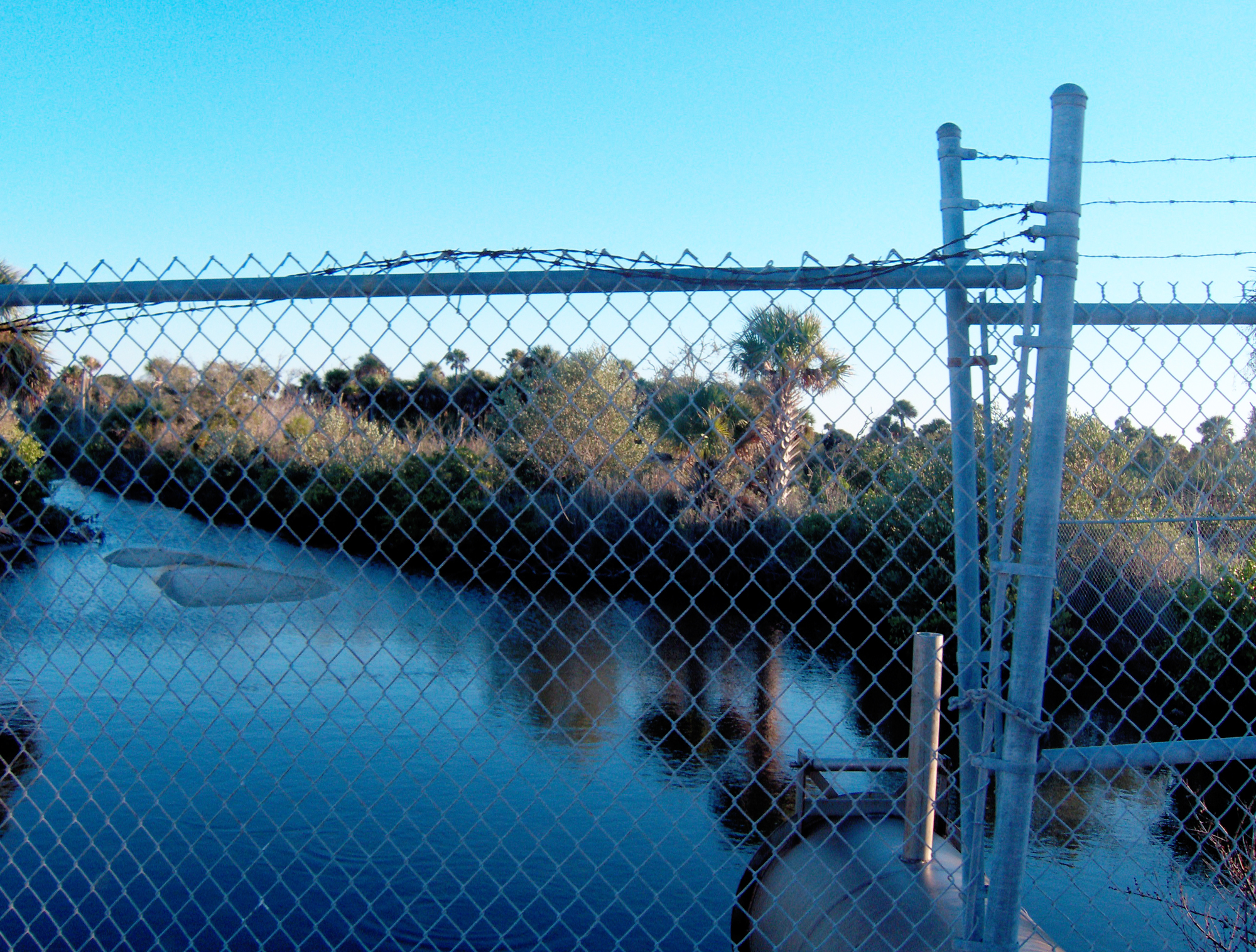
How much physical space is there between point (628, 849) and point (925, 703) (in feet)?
16.4

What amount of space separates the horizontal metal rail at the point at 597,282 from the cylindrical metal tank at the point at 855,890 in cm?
117

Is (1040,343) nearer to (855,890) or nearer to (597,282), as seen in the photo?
(597,282)

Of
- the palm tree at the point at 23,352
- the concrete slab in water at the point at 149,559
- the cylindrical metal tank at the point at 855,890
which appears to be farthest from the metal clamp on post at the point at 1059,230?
the palm tree at the point at 23,352

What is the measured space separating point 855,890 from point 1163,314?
145 cm

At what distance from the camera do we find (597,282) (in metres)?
1.71

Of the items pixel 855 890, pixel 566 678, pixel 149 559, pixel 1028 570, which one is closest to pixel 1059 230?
pixel 1028 570

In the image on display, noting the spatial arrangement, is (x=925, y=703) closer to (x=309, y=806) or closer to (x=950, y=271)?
(x=950, y=271)

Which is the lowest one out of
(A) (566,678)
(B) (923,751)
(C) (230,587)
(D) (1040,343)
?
(C) (230,587)

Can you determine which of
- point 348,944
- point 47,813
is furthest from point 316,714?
point 348,944

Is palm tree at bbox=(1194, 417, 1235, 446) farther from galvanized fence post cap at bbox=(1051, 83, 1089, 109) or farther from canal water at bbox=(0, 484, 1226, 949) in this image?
A: canal water at bbox=(0, 484, 1226, 949)

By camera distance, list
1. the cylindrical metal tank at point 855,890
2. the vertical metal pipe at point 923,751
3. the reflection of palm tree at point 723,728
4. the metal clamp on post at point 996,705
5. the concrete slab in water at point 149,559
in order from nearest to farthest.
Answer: the metal clamp on post at point 996,705
the cylindrical metal tank at point 855,890
the vertical metal pipe at point 923,751
the concrete slab in water at point 149,559
the reflection of palm tree at point 723,728

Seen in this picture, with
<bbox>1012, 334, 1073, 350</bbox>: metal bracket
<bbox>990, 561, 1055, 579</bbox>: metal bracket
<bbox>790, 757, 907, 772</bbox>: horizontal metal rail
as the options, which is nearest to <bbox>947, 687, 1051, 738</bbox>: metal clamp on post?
<bbox>990, 561, 1055, 579</bbox>: metal bracket

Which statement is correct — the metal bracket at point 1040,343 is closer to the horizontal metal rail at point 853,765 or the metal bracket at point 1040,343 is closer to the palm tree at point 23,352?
the horizontal metal rail at point 853,765

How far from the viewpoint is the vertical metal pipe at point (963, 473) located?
1.71 meters
